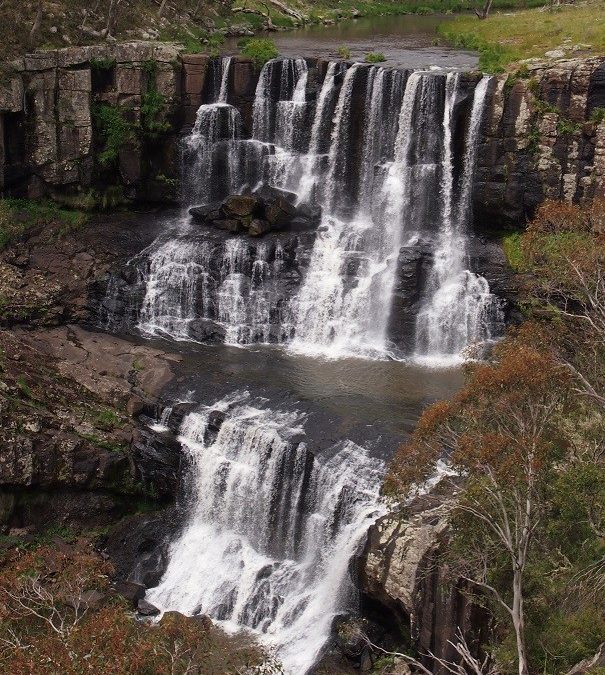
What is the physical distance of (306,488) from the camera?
1342 inches

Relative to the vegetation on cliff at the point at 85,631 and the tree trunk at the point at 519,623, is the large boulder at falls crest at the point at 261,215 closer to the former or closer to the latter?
the vegetation on cliff at the point at 85,631

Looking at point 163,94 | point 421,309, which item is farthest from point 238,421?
point 163,94

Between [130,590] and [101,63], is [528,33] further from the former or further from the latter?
[130,590]

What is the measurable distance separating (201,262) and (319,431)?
1408 centimetres

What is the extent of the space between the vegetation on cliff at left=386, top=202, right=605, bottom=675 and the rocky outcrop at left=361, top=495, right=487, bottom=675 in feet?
2.88

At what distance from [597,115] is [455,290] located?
10261 millimetres

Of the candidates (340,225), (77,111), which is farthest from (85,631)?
(77,111)

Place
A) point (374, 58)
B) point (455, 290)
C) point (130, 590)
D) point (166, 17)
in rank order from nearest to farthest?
point (130, 590) → point (455, 290) → point (374, 58) → point (166, 17)

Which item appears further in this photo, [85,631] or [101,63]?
[101,63]

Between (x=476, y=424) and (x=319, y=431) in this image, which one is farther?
(x=319, y=431)

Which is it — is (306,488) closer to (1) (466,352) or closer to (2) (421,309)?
(1) (466,352)

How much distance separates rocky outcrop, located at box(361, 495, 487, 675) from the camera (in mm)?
26688

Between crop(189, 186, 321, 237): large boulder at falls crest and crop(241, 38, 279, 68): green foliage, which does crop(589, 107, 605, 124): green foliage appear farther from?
crop(241, 38, 279, 68): green foliage

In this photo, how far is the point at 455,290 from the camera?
4438cm
